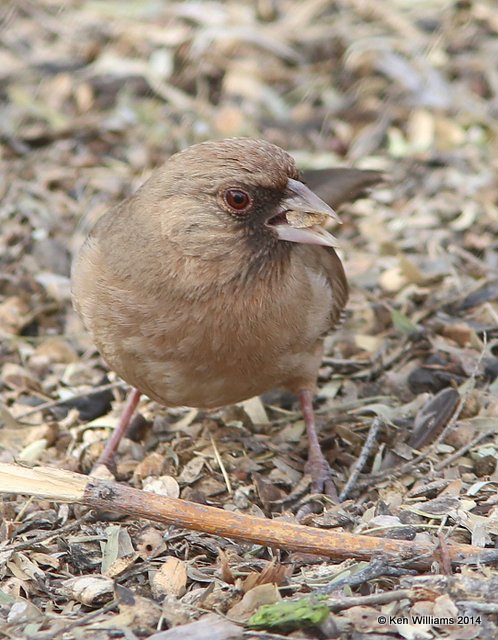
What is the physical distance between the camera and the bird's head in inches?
179

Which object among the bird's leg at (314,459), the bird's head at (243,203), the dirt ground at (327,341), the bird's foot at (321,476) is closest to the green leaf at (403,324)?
the dirt ground at (327,341)

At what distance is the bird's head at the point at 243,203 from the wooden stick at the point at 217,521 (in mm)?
1127

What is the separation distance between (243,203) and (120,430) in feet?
5.22

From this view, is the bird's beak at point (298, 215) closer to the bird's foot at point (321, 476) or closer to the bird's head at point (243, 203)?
the bird's head at point (243, 203)

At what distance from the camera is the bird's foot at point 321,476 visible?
495cm

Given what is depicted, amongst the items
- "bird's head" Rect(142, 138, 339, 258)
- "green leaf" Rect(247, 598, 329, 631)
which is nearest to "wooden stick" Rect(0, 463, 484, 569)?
"green leaf" Rect(247, 598, 329, 631)

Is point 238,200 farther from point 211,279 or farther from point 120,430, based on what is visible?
point 120,430

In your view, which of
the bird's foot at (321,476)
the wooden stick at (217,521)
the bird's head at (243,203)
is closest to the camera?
the wooden stick at (217,521)

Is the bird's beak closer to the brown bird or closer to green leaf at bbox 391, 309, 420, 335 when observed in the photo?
the brown bird

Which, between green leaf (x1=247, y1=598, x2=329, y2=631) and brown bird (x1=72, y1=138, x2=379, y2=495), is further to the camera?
brown bird (x1=72, y1=138, x2=379, y2=495)

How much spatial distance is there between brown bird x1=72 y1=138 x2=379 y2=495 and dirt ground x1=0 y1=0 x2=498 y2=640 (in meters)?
0.60

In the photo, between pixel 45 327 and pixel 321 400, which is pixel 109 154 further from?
pixel 321 400

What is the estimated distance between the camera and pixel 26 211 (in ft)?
23.8

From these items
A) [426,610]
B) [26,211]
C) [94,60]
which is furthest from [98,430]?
[94,60]
